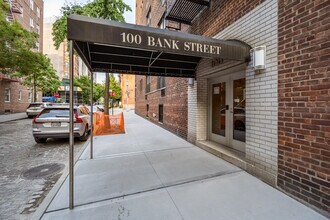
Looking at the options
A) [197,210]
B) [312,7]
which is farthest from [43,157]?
[312,7]

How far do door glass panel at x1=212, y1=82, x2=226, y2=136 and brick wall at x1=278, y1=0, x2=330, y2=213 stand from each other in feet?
7.58

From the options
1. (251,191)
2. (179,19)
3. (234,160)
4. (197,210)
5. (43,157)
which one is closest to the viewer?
(197,210)

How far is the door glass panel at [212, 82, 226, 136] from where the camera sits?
529 cm

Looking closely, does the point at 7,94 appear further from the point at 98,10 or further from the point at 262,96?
the point at 262,96

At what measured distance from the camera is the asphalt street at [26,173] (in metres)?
2.68

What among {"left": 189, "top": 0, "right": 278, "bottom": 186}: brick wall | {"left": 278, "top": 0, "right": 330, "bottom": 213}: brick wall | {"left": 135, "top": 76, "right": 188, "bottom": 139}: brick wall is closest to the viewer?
{"left": 278, "top": 0, "right": 330, "bottom": 213}: brick wall

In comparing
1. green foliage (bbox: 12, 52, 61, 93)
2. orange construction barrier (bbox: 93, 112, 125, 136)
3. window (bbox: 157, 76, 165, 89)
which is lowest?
orange construction barrier (bbox: 93, 112, 125, 136)

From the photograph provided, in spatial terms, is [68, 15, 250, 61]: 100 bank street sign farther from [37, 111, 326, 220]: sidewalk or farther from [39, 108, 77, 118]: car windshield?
[39, 108, 77, 118]: car windshield

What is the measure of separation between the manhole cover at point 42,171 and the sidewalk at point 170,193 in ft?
1.68

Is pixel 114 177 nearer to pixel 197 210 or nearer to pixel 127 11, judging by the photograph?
pixel 197 210

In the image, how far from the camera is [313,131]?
97.1 inches

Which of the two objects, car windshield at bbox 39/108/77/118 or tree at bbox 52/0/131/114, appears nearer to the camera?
car windshield at bbox 39/108/77/118

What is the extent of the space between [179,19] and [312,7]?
448 centimetres

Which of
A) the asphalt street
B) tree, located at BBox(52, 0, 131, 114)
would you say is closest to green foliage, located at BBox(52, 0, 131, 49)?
tree, located at BBox(52, 0, 131, 114)
